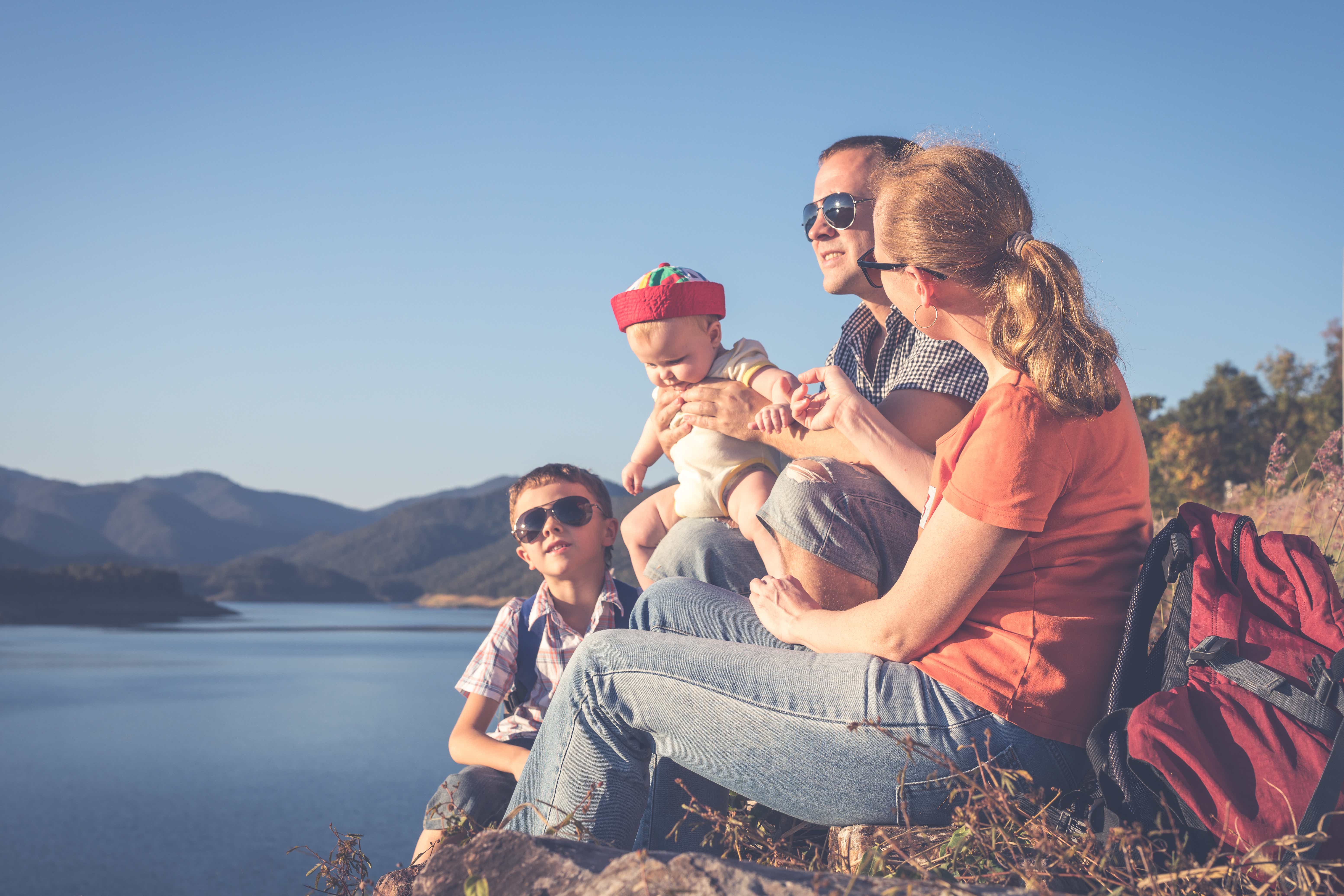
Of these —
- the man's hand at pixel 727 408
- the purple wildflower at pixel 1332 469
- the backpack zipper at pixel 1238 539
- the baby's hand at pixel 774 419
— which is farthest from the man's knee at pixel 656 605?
the purple wildflower at pixel 1332 469

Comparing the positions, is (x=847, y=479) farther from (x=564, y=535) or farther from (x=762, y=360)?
(x=564, y=535)

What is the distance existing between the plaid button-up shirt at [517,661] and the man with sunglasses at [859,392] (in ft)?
1.55

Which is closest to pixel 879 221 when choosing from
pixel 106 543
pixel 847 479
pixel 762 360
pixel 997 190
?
pixel 997 190

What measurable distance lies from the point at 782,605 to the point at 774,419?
0.93 metres

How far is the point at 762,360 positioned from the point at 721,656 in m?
1.56

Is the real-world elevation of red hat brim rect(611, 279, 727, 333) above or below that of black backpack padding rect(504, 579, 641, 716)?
above

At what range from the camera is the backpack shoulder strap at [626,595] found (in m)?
3.42

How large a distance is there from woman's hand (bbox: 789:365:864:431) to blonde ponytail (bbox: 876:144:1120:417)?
21.2 inches

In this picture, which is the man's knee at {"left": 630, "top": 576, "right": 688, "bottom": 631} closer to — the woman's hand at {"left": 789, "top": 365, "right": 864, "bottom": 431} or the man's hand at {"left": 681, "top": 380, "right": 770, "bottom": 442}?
the woman's hand at {"left": 789, "top": 365, "right": 864, "bottom": 431}

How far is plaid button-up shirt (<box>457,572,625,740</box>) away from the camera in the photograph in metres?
3.04

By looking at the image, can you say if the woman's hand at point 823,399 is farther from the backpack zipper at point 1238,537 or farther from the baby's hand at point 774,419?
the backpack zipper at point 1238,537

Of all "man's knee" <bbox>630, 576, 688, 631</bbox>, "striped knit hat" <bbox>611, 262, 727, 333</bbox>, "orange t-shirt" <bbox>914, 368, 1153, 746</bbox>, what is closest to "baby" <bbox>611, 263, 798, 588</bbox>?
"striped knit hat" <bbox>611, 262, 727, 333</bbox>

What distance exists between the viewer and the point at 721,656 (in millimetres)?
1836

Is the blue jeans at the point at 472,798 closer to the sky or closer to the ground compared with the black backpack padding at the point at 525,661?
closer to the ground
